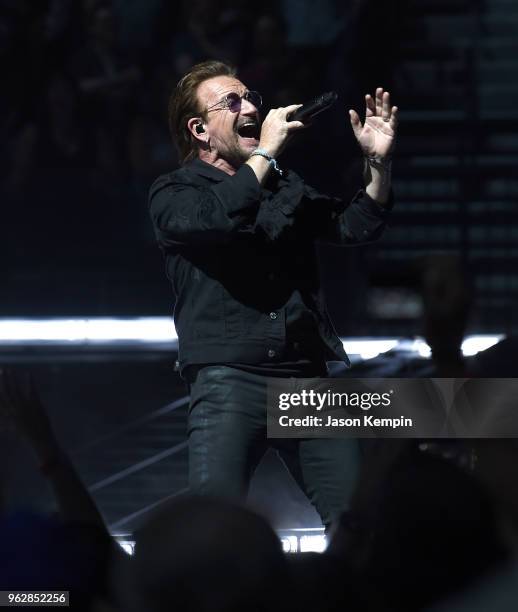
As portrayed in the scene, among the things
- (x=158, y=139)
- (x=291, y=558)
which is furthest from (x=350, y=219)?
(x=158, y=139)

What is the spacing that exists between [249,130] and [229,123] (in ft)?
0.23

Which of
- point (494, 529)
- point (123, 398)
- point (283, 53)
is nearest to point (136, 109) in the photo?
point (283, 53)

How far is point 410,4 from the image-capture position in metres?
10.3

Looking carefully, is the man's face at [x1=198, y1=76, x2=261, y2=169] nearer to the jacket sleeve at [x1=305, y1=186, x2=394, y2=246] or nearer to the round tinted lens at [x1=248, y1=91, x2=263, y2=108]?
the round tinted lens at [x1=248, y1=91, x2=263, y2=108]

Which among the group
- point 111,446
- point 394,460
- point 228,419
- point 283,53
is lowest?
point 394,460

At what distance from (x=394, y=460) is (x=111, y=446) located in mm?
5239

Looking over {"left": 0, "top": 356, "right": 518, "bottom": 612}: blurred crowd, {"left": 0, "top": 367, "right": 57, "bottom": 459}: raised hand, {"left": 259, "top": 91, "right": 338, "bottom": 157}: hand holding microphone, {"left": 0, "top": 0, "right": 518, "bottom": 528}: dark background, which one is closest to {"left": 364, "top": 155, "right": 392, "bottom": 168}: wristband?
{"left": 259, "top": 91, "right": 338, "bottom": 157}: hand holding microphone

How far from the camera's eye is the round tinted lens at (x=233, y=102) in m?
3.68

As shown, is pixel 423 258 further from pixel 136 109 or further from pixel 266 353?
pixel 136 109

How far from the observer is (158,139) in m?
9.47

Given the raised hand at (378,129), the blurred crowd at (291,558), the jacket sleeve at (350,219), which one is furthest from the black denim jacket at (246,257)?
the blurred crowd at (291,558)

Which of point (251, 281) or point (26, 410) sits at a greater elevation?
point (251, 281)

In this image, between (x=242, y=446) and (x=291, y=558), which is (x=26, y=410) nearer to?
(x=291, y=558)

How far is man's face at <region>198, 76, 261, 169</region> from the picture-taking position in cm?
368
